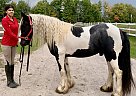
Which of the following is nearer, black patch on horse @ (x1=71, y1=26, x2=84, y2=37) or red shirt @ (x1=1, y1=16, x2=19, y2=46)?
black patch on horse @ (x1=71, y1=26, x2=84, y2=37)

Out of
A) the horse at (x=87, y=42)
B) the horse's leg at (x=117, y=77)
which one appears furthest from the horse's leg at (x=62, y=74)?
the horse's leg at (x=117, y=77)

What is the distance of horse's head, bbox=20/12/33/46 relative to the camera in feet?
16.3

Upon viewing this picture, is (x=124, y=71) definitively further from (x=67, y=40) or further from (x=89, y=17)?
(x=89, y=17)

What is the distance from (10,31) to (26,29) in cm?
40

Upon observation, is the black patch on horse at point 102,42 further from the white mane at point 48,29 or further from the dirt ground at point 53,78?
the dirt ground at point 53,78

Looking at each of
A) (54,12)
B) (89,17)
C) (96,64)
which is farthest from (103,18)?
(96,64)

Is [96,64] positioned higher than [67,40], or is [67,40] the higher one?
[67,40]

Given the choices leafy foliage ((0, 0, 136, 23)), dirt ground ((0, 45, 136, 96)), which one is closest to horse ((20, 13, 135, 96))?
dirt ground ((0, 45, 136, 96))

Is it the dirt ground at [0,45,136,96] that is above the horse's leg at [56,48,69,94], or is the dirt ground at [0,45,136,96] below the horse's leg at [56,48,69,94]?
below

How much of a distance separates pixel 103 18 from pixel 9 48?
60.2 m

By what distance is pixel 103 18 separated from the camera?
64.4m

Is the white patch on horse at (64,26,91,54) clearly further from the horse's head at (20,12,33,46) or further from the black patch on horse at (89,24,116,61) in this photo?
the horse's head at (20,12,33,46)

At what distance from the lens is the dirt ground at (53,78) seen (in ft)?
16.8

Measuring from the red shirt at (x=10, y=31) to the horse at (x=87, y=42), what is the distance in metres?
0.33
